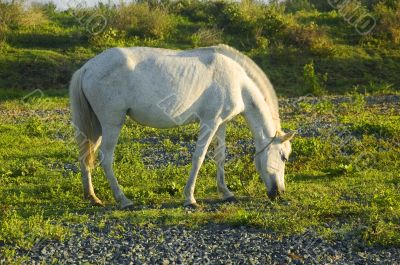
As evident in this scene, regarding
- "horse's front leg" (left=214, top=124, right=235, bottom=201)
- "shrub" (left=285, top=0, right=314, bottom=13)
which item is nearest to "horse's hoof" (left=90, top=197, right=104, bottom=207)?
"horse's front leg" (left=214, top=124, right=235, bottom=201)

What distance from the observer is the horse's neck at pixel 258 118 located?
8.86m

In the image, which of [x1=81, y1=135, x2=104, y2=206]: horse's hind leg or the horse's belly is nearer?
the horse's belly

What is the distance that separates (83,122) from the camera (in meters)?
8.55

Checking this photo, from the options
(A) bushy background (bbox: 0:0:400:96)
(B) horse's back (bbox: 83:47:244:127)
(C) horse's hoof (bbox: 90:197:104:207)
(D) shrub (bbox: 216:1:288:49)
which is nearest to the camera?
(B) horse's back (bbox: 83:47:244:127)

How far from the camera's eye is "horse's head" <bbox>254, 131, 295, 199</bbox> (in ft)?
28.7

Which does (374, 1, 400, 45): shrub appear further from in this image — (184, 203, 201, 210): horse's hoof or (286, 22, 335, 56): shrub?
(184, 203, 201, 210): horse's hoof

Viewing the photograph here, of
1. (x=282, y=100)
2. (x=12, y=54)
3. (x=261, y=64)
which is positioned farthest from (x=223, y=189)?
(x=12, y=54)

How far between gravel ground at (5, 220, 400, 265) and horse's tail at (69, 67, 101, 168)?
156cm

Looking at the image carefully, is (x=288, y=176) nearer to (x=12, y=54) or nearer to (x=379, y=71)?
(x=379, y=71)

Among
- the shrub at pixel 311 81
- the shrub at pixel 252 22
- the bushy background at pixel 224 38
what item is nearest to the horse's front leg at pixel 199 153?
the shrub at pixel 311 81

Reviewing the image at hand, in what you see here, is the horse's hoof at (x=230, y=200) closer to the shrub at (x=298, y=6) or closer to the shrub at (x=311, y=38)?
the shrub at (x=311, y=38)

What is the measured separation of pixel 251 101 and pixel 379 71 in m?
14.9

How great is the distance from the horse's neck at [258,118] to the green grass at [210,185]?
944 mm

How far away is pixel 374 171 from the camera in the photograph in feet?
34.8
